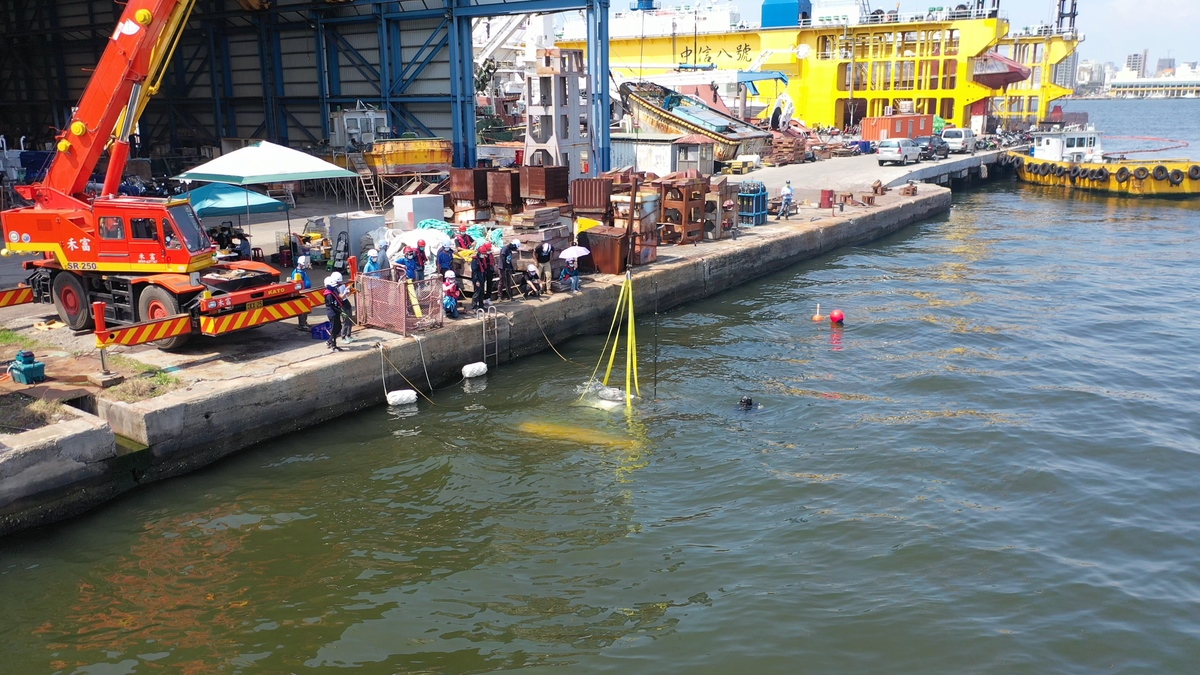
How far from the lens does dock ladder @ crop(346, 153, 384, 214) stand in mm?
29688

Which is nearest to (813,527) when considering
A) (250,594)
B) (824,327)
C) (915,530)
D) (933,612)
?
(915,530)

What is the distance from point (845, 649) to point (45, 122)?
4630cm

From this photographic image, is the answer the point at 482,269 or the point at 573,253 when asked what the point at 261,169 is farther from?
the point at 573,253

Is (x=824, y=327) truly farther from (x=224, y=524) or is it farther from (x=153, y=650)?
(x=153, y=650)

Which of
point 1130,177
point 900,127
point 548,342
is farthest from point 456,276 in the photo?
point 900,127

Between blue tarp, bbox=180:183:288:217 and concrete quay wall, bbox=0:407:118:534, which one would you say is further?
blue tarp, bbox=180:183:288:217

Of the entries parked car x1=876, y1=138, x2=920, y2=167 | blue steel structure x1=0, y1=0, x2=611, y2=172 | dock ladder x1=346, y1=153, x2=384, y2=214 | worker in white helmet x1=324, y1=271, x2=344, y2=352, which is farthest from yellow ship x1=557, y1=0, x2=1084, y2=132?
worker in white helmet x1=324, y1=271, x2=344, y2=352

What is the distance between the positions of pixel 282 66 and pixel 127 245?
2403 centimetres

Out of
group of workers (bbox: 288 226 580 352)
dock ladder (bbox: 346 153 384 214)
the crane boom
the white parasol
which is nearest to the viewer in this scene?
group of workers (bbox: 288 226 580 352)

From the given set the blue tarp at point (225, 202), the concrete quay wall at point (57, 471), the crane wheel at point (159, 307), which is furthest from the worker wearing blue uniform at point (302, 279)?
the concrete quay wall at point (57, 471)

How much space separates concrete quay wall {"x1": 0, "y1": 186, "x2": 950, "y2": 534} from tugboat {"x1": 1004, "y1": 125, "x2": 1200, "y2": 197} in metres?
32.6

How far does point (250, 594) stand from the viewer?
33.0 feet

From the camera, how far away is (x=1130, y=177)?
4569 centimetres

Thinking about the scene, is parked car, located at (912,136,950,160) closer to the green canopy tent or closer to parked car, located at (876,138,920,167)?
parked car, located at (876,138,920,167)
